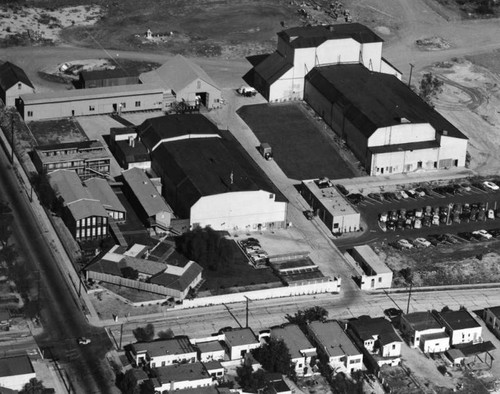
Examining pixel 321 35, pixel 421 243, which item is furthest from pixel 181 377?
pixel 321 35

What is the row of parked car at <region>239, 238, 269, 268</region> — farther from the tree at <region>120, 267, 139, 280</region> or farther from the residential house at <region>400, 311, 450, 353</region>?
the residential house at <region>400, 311, 450, 353</region>

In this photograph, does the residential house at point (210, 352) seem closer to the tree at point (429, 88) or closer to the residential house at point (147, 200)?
the residential house at point (147, 200)

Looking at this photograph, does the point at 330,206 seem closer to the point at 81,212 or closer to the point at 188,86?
the point at 81,212

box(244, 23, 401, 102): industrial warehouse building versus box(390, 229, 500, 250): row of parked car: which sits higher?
box(244, 23, 401, 102): industrial warehouse building

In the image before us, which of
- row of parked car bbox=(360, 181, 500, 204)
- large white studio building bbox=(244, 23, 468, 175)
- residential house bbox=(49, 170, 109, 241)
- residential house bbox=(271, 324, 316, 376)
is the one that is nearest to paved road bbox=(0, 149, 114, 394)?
residential house bbox=(49, 170, 109, 241)

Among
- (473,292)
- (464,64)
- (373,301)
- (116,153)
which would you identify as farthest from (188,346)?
(464,64)

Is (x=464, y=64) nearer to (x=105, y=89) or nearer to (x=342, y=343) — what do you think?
(x=105, y=89)
